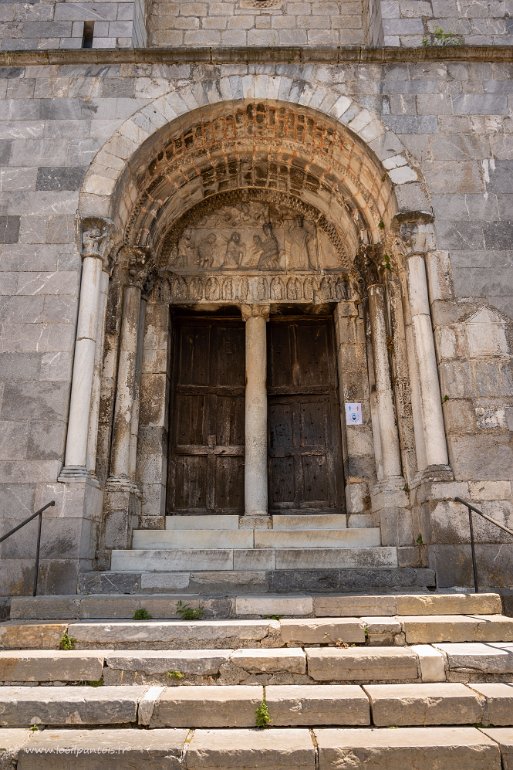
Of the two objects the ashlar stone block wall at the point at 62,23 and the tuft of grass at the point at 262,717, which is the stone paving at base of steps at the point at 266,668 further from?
the ashlar stone block wall at the point at 62,23

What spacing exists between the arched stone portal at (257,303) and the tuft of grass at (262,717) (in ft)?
11.4

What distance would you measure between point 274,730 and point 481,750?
3.58ft

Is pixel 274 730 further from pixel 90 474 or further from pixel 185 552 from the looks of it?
pixel 90 474

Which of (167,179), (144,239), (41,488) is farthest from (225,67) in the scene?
(41,488)

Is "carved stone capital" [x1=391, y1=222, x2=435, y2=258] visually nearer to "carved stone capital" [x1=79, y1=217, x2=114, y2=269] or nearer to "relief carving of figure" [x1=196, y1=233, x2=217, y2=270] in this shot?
"relief carving of figure" [x1=196, y1=233, x2=217, y2=270]

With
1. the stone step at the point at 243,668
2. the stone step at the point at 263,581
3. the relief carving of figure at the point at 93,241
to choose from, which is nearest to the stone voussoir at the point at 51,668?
the stone step at the point at 243,668

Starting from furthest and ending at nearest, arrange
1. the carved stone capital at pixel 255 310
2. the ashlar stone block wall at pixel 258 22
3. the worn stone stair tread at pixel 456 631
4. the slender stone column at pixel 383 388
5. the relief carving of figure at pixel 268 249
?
the ashlar stone block wall at pixel 258 22, the relief carving of figure at pixel 268 249, the carved stone capital at pixel 255 310, the slender stone column at pixel 383 388, the worn stone stair tread at pixel 456 631

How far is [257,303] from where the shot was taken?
8.34 metres

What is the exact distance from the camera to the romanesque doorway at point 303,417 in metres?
8.07

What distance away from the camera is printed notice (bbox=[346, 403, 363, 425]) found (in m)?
7.79

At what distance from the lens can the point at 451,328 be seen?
6625mm

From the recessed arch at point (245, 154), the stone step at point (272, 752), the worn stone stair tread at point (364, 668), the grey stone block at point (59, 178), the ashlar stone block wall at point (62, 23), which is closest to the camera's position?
the stone step at point (272, 752)

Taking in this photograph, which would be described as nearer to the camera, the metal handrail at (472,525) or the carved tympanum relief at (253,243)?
the metal handrail at (472,525)

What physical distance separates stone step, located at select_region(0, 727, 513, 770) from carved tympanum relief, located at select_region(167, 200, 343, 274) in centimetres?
649
